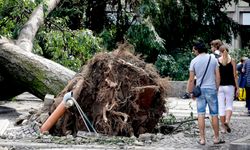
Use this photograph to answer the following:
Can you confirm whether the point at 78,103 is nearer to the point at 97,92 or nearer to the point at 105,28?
the point at 97,92

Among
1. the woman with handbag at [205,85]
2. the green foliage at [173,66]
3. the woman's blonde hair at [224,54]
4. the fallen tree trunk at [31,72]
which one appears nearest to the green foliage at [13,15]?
the fallen tree trunk at [31,72]

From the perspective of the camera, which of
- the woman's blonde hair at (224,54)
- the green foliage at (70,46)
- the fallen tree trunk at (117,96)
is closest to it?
the fallen tree trunk at (117,96)

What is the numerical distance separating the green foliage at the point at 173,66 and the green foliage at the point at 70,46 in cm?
763

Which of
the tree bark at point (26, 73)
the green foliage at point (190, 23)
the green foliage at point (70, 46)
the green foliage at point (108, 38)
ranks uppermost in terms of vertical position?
the green foliage at point (190, 23)

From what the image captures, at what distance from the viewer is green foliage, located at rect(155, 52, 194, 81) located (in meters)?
23.5

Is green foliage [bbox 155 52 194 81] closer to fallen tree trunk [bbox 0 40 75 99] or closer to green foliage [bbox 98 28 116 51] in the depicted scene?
green foliage [bbox 98 28 116 51]

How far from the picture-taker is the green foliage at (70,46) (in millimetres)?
15617

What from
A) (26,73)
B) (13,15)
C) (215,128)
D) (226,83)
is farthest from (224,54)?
(13,15)

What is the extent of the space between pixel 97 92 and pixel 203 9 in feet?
55.5

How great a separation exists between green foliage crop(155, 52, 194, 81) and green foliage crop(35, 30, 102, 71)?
7.63 meters

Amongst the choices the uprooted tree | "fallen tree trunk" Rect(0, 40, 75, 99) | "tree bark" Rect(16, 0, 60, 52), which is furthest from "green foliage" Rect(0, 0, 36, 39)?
the uprooted tree

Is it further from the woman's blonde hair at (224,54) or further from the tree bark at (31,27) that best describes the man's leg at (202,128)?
the tree bark at (31,27)

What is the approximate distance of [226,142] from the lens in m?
9.04

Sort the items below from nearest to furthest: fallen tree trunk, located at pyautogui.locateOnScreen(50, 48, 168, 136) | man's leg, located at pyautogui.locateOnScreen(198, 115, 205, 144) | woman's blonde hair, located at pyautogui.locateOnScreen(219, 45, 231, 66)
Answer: man's leg, located at pyautogui.locateOnScreen(198, 115, 205, 144), fallen tree trunk, located at pyautogui.locateOnScreen(50, 48, 168, 136), woman's blonde hair, located at pyautogui.locateOnScreen(219, 45, 231, 66)
